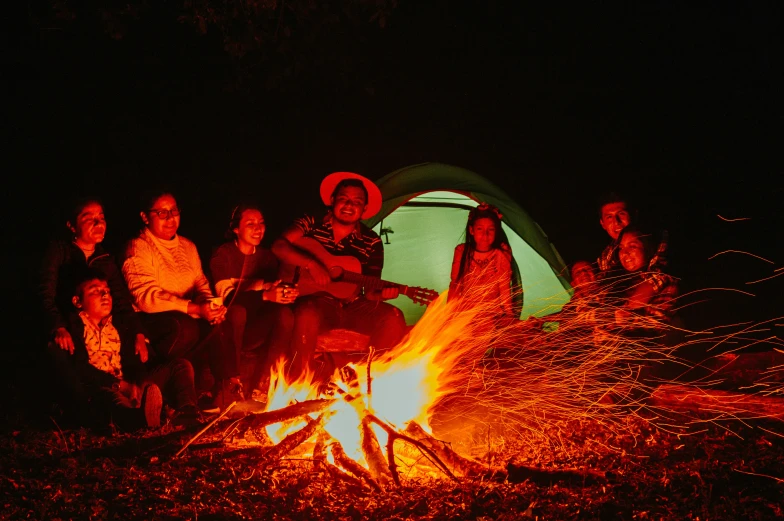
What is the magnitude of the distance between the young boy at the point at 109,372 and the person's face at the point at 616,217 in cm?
355

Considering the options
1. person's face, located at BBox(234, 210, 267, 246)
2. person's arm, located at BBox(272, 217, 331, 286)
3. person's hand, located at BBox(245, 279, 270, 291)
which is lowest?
person's hand, located at BBox(245, 279, 270, 291)

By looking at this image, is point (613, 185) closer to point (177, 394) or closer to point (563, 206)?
point (563, 206)

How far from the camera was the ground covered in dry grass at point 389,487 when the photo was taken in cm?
391

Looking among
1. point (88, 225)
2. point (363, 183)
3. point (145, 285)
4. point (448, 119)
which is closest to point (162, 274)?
point (145, 285)

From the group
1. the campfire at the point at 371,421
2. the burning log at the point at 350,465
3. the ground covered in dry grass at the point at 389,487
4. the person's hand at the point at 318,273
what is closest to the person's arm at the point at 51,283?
the ground covered in dry grass at the point at 389,487

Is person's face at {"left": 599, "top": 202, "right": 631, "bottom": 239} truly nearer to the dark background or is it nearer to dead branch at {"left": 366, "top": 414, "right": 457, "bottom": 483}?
the dark background

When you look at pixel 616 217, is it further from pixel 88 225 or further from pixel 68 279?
pixel 68 279

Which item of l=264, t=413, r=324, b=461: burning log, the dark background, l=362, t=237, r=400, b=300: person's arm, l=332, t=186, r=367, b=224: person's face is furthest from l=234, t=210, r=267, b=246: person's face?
the dark background

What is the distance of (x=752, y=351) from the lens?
769cm

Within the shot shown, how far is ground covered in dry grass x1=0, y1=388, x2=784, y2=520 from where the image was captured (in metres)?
3.91

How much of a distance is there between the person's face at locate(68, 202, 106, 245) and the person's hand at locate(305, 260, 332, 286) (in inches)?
61.8

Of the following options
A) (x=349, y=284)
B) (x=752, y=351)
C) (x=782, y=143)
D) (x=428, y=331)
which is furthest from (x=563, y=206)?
(x=428, y=331)

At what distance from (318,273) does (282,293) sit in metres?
0.38

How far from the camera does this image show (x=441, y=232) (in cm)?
846
